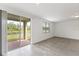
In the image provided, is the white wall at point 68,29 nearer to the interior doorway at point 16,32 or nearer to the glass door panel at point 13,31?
the interior doorway at point 16,32

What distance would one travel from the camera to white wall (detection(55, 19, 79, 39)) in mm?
10555

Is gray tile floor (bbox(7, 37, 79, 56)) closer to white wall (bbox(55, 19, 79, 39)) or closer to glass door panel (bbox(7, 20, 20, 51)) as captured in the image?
glass door panel (bbox(7, 20, 20, 51))

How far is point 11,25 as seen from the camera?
5.88 m

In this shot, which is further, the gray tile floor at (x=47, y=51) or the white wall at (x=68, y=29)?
the white wall at (x=68, y=29)

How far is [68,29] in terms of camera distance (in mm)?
11523

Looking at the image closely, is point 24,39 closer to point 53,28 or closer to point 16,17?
point 16,17

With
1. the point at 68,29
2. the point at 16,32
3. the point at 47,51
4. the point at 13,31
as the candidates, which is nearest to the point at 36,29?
the point at 16,32

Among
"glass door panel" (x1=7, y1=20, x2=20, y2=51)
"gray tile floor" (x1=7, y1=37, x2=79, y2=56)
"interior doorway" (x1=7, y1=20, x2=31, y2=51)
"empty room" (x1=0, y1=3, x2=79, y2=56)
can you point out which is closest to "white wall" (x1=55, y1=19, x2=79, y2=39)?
"empty room" (x1=0, y1=3, x2=79, y2=56)

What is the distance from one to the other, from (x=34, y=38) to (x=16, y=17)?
7.42 ft

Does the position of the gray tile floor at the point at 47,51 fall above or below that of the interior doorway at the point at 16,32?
below

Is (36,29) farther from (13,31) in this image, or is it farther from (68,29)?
(68,29)

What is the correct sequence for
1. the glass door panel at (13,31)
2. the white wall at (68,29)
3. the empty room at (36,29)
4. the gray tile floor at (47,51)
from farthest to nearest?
the white wall at (68,29) → the glass door panel at (13,31) → the gray tile floor at (47,51) → the empty room at (36,29)

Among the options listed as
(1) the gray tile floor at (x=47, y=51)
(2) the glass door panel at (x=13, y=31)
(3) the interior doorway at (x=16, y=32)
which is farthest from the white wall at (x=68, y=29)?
(2) the glass door panel at (x=13, y=31)

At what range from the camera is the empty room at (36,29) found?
4383 millimetres
